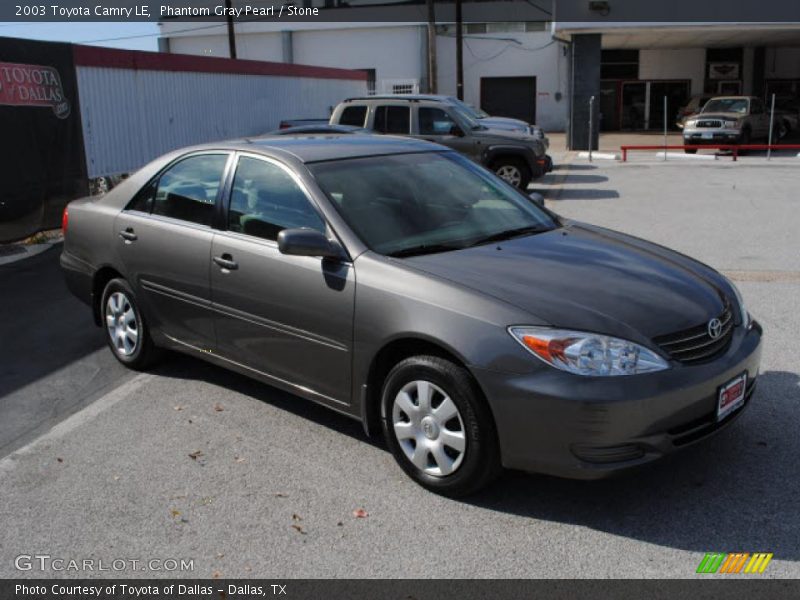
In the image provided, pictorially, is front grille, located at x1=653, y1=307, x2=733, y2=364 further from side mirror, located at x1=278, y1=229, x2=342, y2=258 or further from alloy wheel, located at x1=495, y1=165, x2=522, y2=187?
alloy wheel, located at x1=495, y1=165, x2=522, y2=187

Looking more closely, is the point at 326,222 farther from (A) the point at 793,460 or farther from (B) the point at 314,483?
(A) the point at 793,460

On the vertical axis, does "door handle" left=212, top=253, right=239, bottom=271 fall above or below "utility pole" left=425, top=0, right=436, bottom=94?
below

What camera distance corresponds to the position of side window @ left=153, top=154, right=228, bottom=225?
198 inches

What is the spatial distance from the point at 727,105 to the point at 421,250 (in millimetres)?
23871

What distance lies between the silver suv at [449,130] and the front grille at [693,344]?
11124 mm

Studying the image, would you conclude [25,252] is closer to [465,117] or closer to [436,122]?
[436,122]

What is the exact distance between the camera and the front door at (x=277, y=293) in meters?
4.12

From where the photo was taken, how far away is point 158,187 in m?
5.48

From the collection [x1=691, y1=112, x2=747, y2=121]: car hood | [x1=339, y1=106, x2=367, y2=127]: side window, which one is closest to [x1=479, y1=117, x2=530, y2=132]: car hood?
[x1=339, y1=106, x2=367, y2=127]: side window

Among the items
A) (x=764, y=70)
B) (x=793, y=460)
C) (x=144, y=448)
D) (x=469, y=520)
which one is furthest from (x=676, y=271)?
(x=764, y=70)

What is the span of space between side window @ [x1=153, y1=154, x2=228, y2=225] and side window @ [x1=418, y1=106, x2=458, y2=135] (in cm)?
982

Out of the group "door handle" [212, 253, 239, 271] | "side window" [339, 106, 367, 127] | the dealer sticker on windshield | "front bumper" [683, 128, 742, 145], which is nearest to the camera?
the dealer sticker on windshield

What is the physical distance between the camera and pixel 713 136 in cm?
2369

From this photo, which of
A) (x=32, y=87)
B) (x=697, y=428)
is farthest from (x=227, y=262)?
(x=32, y=87)
